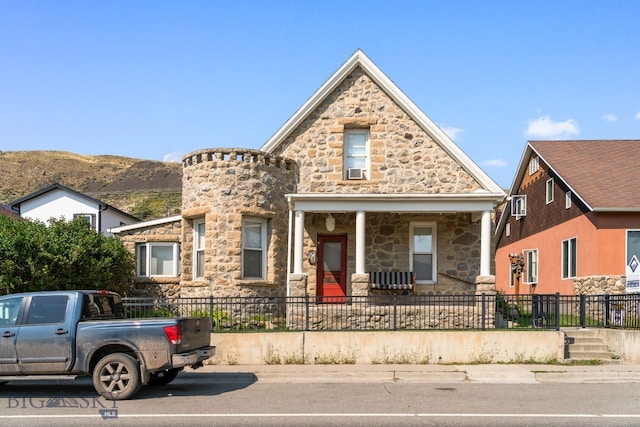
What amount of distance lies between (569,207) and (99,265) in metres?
15.8

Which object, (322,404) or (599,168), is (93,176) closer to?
(599,168)

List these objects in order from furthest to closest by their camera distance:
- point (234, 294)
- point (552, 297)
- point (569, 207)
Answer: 1. point (569, 207)
2. point (234, 294)
3. point (552, 297)

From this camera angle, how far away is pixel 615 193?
2091 cm

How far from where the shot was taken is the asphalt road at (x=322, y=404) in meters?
8.73

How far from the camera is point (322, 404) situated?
10016 millimetres

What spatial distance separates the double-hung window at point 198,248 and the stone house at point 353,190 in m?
0.03

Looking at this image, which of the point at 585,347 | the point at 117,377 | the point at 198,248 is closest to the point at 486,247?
the point at 585,347

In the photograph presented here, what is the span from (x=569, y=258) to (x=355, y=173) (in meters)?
8.98

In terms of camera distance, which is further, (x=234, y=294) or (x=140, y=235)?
(x=140, y=235)

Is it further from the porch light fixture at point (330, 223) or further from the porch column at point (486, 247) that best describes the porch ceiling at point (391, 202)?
the porch light fixture at point (330, 223)

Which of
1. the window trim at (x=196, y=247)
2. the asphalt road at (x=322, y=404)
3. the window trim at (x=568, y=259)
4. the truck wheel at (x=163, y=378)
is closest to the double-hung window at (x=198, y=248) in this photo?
the window trim at (x=196, y=247)

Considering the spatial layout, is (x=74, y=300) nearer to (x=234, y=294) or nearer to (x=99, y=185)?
(x=234, y=294)

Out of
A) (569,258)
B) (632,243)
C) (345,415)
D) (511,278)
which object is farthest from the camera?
(511,278)

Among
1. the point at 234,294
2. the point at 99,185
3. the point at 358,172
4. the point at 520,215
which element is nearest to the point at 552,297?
the point at 358,172
